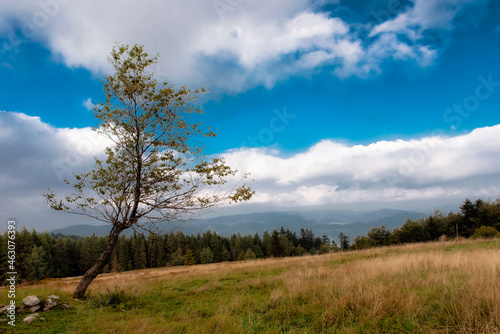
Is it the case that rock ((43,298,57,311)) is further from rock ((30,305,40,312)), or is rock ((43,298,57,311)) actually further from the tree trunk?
the tree trunk

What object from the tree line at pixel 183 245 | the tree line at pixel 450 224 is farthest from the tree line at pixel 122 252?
the tree line at pixel 450 224

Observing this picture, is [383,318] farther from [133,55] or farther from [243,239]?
[243,239]

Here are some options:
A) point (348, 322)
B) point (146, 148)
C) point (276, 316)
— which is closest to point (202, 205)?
point (146, 148)

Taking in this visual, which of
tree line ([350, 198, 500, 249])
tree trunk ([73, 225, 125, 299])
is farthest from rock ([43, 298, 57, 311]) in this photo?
tree line ([350, 198, 500, 249])

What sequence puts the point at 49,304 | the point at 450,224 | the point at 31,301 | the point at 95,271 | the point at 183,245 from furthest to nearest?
1. the point at 183,245
2. the point at 450,224
3. the point at 95,271
4. the point at 49,304
5. the point at 31,301

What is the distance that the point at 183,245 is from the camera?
9488 centimetres

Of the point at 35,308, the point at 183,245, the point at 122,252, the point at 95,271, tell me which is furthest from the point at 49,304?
the point at 183,245

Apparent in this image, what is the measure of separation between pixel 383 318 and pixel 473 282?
2215 millimetres

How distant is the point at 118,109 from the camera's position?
9984mm

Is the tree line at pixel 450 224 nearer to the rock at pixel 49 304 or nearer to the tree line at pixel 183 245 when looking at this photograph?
the tree line at pixel 183 245

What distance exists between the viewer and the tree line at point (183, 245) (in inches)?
2264

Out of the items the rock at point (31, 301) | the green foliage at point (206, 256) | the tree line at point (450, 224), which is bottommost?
the green foliage at point (206, 256)

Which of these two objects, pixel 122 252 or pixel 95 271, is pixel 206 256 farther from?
pixel 95 271

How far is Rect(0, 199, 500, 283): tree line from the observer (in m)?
57.5
